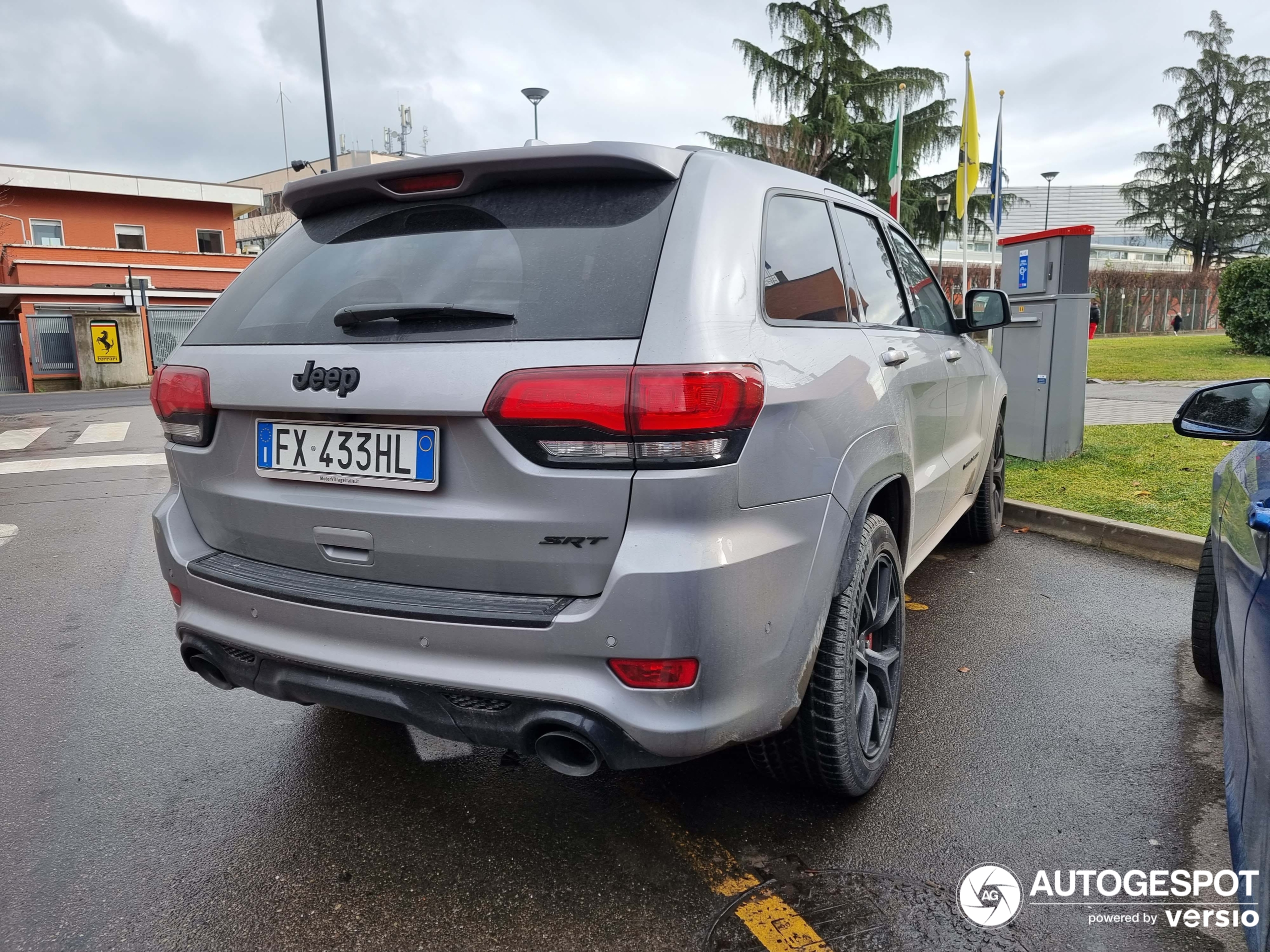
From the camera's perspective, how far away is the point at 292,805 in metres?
2.67

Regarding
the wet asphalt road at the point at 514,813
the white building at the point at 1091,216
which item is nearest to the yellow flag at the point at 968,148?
the wet asphalt road at the point at 514,813

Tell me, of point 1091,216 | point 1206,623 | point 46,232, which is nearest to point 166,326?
point 46,232

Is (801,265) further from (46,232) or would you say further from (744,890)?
(46,232)

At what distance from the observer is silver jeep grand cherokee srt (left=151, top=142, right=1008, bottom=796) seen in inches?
74.6

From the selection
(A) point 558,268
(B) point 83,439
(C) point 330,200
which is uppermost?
(C) point 330,200

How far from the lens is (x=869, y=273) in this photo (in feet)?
10.4

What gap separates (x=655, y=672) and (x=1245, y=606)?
1.11m

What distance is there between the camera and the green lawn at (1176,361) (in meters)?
16.3

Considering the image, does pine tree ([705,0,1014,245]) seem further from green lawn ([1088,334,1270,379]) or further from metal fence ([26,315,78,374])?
metal fence ([26,315,78,374])

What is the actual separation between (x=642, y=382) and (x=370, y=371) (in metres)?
0.66

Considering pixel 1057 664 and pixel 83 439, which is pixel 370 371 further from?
pixel 83 439

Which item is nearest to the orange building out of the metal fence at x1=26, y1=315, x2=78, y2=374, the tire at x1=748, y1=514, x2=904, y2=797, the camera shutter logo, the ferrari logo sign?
the metal fence at x1=26, y1=315, x2=78, y2=374

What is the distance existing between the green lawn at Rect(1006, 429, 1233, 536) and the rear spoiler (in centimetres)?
436

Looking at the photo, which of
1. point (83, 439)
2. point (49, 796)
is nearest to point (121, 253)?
point (83, 439)
